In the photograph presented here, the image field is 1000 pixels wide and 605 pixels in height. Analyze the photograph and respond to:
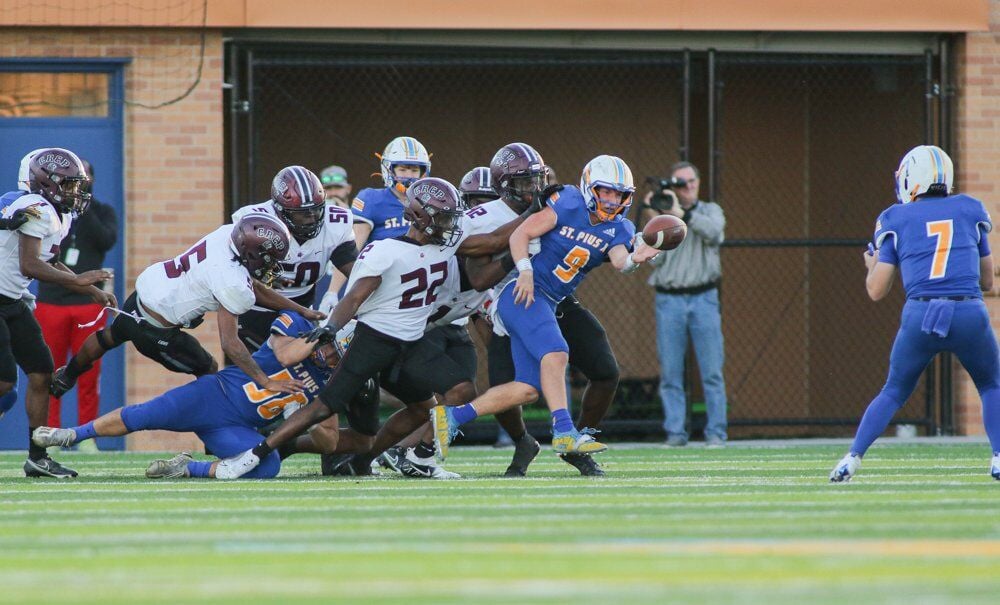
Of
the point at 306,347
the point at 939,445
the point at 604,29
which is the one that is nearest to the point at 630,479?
the point at 306,347

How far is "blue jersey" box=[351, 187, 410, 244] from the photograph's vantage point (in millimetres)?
10172

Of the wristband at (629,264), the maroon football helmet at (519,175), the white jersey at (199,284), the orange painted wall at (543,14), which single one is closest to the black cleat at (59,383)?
the white jersey at (199,284)

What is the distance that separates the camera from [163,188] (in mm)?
12859

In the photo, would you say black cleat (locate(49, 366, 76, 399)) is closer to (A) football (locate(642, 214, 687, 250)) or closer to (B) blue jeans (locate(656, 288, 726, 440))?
(A) football (locate(642, 214, 687, 250))

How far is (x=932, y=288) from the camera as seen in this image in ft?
26.7

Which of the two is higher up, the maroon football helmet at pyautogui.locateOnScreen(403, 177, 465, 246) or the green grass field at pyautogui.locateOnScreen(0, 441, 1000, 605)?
the maroon football helmet at pyautogui.locateOnScreen(403, 177, 465, 246)

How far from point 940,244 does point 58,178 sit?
4582 mm

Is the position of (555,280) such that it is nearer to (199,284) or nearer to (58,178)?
(199,284)

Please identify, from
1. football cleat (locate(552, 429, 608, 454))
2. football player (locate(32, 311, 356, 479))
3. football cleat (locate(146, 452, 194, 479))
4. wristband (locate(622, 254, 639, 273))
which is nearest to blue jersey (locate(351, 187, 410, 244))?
football player (locate(32, 311, 356, 479))

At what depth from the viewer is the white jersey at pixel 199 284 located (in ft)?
28.2

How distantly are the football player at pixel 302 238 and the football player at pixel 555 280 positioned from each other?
3.31ft

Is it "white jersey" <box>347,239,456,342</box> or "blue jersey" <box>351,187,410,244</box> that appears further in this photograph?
"blue jersey" <box>351,187,410,244</box>

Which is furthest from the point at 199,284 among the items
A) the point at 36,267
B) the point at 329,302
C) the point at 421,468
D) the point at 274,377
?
the point at 421,468

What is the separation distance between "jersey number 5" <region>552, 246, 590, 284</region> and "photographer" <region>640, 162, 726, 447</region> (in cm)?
363
